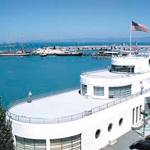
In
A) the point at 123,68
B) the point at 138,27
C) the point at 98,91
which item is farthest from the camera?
the point at 138,27

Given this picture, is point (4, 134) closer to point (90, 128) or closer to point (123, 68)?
point (90, 128)

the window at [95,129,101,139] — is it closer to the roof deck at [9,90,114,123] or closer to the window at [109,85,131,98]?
the roof deck at [9,90,114,123]

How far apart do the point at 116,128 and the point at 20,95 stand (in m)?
30.8

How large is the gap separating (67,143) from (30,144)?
2663 mm

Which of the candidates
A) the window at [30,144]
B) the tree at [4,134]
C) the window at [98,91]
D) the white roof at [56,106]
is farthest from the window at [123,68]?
the tree at [4,134]

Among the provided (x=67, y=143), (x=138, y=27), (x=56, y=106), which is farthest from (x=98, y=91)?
(x=138, y=27)

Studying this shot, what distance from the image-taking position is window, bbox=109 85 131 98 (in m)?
22.9

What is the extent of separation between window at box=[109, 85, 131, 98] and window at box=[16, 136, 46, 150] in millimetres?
9587

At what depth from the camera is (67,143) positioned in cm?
1625

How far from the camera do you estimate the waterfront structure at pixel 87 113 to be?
52.3 ft

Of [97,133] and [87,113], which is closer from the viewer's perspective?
[87,113]

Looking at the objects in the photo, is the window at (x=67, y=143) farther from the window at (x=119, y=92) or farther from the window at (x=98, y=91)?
the window at (x=119, y=92)

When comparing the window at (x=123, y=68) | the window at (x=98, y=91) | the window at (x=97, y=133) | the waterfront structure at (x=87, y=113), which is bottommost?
the window at (x=97, y=133)

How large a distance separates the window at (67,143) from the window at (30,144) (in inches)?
27.3
